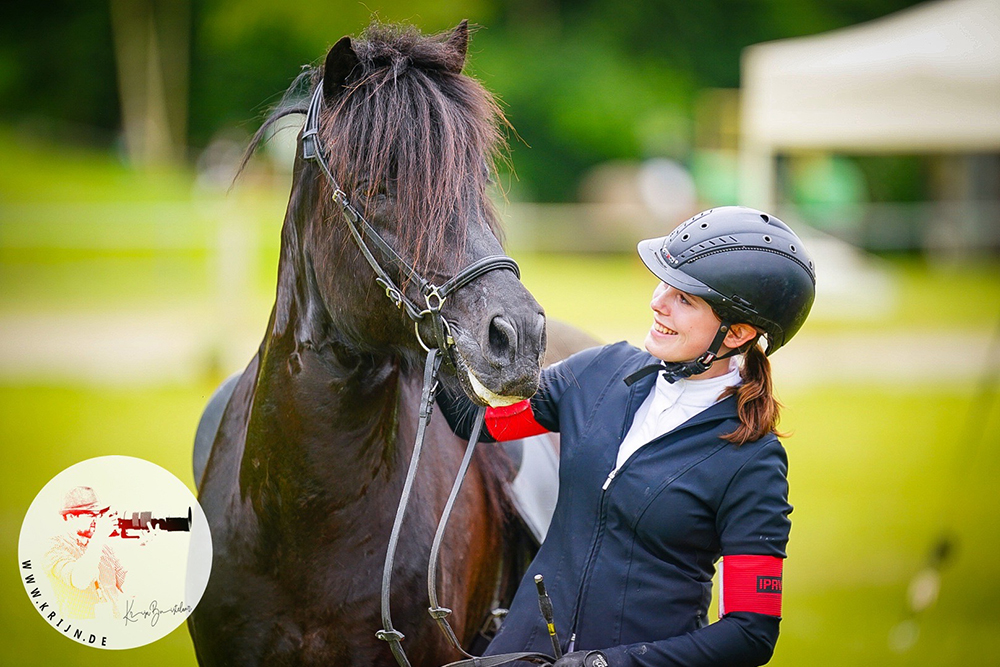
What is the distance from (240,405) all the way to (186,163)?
82.6 ft

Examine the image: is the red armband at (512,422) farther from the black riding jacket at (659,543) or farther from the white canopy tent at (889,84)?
the white canopy tent at (889,84)

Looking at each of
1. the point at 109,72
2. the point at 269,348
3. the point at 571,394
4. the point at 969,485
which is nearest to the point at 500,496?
the point at 571,394

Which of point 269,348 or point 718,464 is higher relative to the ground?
point 269,348

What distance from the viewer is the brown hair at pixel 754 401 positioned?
6.30 ft

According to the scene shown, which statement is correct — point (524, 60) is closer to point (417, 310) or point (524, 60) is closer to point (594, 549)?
point (417, 310)

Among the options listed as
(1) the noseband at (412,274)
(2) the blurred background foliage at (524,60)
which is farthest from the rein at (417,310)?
(2) the blurred background foliage at (524,60)

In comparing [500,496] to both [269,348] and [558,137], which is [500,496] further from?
Answer: [558,137]

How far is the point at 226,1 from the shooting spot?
23.0 metres

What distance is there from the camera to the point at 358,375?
2119mm

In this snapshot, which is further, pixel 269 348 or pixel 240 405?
pixel 240 405

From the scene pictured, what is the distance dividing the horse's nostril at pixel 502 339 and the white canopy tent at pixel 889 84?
274 inches

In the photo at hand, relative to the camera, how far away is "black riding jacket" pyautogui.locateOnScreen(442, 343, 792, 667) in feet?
6.07

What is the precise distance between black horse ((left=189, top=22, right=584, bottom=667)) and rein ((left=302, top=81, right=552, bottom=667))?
0.06 ft
